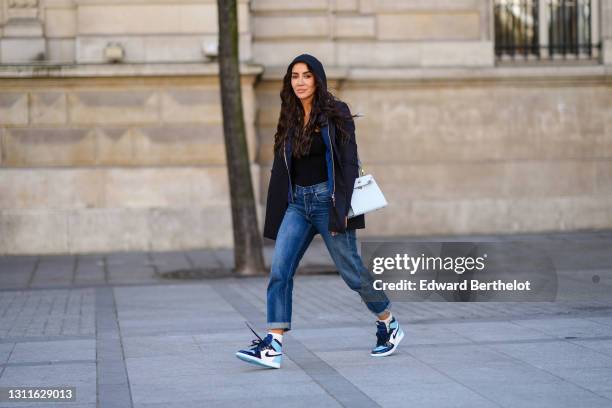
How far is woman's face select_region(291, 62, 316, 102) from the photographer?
24.9 ft

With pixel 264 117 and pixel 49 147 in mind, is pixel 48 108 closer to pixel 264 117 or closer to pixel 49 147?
pixel 49 147

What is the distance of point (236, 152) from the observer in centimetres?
1368

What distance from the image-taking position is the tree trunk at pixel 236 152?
13.5m

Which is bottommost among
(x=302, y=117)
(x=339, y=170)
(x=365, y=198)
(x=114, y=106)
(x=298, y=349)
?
(x=298, y=349)

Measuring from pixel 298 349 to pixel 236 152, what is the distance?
559 centimetres

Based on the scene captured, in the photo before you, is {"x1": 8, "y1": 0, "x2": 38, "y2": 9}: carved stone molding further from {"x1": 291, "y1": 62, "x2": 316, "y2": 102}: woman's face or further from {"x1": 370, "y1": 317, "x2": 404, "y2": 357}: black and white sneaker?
{"x1": 370, "y1": 317, "x2": 404, "y2": 357}: black and white sneaker

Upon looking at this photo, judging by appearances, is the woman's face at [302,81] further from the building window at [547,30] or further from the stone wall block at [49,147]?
the building window at [547,30]

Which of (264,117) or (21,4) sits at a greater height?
(21,4)

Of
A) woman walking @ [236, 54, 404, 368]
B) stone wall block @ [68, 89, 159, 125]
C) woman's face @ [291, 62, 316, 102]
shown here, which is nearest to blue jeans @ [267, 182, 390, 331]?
woman walking @ [236, 54, 404, 368]

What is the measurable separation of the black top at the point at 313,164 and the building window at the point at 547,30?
1143 centimetres

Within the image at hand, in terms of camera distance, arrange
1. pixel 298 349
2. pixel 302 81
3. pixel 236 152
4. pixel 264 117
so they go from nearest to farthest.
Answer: pixel 302 81, pixel 298 349, pixel 236 152, pixel 264 117

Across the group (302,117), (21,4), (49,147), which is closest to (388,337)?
(302,117)

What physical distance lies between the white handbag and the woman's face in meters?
0.63

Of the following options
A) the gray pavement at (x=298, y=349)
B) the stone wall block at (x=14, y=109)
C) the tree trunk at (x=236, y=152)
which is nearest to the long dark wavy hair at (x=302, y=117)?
the gray pavement at (x=298, y=349)
